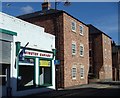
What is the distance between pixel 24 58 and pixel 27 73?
3891mm

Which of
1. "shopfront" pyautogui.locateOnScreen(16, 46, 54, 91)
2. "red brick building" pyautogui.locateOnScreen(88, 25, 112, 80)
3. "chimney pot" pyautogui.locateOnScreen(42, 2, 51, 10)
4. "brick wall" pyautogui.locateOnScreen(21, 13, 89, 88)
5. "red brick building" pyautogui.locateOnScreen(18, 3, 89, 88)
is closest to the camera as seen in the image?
"shopfront" pyautogui.locateOnScreen(16, 46, 54, 91)

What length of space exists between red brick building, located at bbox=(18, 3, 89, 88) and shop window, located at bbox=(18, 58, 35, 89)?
19.6ft

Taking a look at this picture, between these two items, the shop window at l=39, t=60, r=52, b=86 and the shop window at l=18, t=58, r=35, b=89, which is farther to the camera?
the shop window at l=39, t=60, r=52, b=86

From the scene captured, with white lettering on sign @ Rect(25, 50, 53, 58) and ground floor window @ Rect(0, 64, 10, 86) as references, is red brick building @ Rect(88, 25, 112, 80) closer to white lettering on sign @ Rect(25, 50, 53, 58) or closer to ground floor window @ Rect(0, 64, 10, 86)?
white lettering on sign @ Rect(25, 50, 53, 58)

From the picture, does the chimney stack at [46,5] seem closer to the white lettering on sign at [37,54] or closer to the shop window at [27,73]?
the white lettering on sign at [37,54]

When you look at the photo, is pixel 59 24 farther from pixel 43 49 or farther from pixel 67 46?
pixel 43 49

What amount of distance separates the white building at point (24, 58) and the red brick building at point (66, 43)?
370 cm

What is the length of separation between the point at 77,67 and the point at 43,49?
10799 mm

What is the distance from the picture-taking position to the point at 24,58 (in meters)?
22.0

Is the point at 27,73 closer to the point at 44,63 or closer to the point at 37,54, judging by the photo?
the point at 44,63

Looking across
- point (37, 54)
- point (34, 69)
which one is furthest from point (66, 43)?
point (34, 69)

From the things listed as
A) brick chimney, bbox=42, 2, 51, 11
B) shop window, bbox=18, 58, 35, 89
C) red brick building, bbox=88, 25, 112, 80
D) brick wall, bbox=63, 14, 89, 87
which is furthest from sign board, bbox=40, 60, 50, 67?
red brick building, bbox=88, 25, 112, 80

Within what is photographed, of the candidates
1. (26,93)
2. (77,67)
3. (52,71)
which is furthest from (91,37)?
(26,93)

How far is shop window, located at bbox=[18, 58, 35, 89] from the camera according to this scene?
74.8 ft
